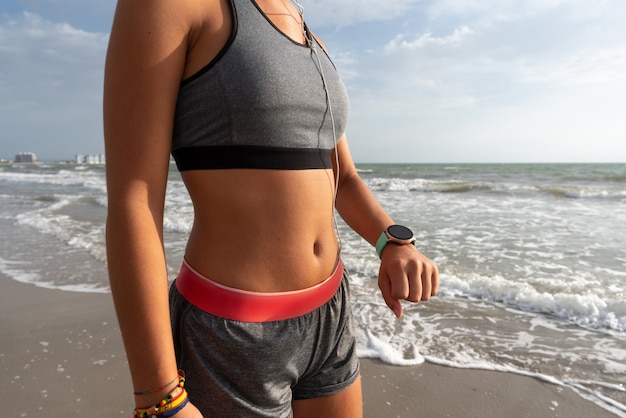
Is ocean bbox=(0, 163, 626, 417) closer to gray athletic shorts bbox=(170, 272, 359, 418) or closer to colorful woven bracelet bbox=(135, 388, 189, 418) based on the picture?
gray athletic shorts bbox=(170, 272, 359, 418)

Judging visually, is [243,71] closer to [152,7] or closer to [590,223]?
[152,7]

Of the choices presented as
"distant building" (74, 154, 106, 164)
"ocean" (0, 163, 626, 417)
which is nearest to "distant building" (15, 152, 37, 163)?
"distant building" (74, 154, 106, 164)

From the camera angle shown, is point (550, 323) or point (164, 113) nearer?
point (164, 113)

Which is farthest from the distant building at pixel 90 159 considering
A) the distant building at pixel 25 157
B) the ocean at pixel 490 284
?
the ocean at pixel 490 284

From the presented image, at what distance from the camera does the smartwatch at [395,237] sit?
1.14 metres

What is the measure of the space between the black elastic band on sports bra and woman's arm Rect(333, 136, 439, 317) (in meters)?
0.38

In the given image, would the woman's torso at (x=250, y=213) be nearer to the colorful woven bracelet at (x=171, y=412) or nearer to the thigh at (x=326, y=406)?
the colorful woven bracelet at (x=171, y=412)

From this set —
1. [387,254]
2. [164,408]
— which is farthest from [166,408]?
[387,254]

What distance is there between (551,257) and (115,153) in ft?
21.3

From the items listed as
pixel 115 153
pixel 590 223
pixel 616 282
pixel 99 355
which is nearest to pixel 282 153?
pixel 115 153

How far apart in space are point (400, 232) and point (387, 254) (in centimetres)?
9

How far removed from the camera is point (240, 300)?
90 centimetres

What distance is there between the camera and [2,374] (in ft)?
9.70

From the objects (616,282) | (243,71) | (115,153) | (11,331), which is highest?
(243,71)
